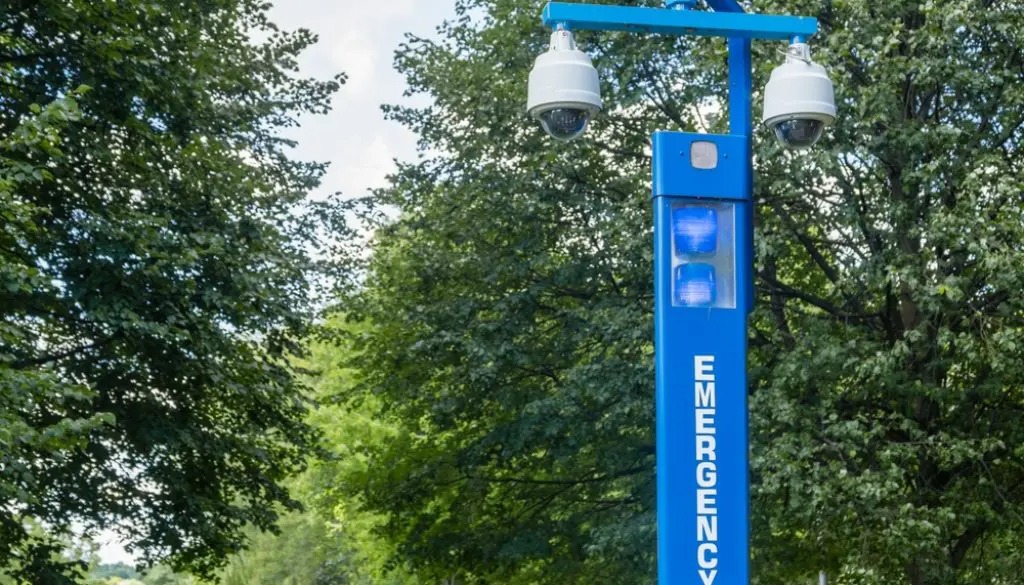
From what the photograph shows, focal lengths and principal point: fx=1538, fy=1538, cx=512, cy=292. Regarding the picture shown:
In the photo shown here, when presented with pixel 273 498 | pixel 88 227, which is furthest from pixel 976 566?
pixel 88 227

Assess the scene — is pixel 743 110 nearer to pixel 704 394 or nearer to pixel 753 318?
pixel 704 394

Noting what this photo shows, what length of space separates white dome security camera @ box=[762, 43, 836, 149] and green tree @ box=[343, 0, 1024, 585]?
9.41 m

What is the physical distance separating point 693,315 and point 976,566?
18319mm

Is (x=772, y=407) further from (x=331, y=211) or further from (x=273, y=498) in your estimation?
(x=331, y=211)

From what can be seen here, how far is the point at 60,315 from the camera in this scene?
20.1 m

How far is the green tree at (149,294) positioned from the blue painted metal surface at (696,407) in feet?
40.7

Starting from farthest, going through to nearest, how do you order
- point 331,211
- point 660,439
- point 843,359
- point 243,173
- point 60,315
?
point 331,211 → point 243,173 → point 60,315 → point 843,359 → point 660,439

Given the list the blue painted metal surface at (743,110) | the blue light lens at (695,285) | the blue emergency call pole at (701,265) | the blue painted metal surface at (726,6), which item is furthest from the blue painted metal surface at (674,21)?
the blue light lens at (695,285)

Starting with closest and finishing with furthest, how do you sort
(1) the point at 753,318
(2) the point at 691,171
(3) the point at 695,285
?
(3) the point at 695,285 < (2) the point at 691,171 < (1) the point at 753,318

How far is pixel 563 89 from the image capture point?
6.25 meters

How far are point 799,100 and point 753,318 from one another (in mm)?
14596

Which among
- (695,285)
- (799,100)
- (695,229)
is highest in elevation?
(799,100)

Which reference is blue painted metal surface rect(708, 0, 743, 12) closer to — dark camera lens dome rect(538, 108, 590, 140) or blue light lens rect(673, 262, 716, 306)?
dark camera lens dome rect(538, 108, 590, 140)

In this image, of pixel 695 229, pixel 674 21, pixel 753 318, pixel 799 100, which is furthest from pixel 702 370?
pixel 753 318
